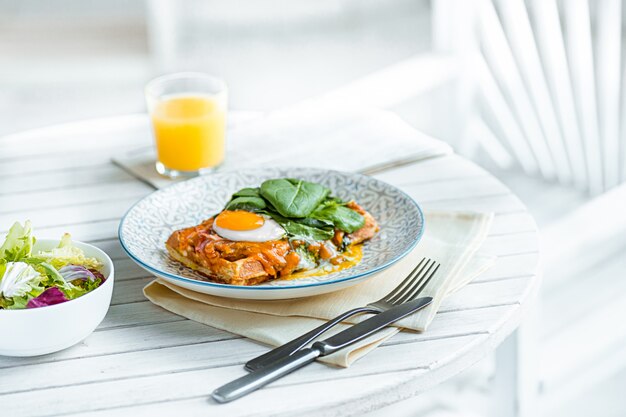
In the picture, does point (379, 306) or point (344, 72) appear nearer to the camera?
point (379, 306)

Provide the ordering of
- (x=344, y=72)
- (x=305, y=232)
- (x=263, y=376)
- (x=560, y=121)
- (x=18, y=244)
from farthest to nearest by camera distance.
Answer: (x=344, y=72) < (x=560, y=121) < (x=305, y=232) < (x=18, y=244) < (x=263, y=376)

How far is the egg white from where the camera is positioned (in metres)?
1.29

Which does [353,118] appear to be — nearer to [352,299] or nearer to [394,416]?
[352,299]

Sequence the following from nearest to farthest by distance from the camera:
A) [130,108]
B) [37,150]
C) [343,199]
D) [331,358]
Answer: [331,358]
[343,199]
[37,150]
[130,108]

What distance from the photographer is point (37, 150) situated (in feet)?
6.31

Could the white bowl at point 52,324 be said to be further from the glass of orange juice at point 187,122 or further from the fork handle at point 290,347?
the glass of orange juice at point 187,122

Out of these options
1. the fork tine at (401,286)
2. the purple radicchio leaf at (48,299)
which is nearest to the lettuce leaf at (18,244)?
the purple radicchio leaf at (48,299)

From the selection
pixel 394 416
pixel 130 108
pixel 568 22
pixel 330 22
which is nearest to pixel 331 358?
pixel 394 416

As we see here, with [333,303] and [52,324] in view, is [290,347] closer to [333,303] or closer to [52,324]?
[333,303]

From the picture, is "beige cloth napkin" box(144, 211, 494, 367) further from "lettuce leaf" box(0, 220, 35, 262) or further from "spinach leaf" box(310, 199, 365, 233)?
"lettuce leaf" box(0, 220, 35, 262)

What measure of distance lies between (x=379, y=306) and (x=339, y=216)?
0.60ft

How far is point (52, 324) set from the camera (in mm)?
1118

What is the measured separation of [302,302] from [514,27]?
194 centimetres

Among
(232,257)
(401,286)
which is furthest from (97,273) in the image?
(401,286)
